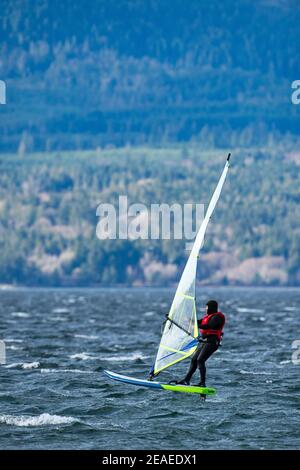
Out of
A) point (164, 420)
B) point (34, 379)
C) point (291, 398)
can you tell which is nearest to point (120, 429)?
point (164, 420)

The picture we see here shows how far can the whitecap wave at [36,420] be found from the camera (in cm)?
3353

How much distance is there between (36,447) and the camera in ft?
99.9

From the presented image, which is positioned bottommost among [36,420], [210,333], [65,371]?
[36,420]

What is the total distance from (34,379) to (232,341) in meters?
21.1

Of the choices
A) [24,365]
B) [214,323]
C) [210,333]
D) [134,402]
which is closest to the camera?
[214,323]

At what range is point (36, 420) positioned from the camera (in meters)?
33.8

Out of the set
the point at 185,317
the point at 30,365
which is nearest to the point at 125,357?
the point at 30,365

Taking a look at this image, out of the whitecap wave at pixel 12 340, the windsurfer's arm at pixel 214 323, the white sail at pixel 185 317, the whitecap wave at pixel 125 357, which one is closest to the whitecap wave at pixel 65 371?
the whitecap wave at pixel 125 357

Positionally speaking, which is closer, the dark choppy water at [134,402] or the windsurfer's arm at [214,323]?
the dark choppy water at [134,402]

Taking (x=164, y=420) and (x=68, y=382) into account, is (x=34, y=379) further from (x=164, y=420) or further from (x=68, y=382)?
(x=164, y=420)

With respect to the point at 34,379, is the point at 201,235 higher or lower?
higher

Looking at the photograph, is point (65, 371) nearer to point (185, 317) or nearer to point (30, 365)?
point (30, 365)

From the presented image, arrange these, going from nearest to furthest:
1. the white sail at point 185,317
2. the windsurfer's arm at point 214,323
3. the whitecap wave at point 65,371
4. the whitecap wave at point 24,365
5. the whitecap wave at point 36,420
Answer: the whitecap wave at point 36,420 → the white sail at point 185,317 → the windsurfer's arm at point 214,323 → the whitecap wave at point 65,371 → the whitecap wave at point 24,365

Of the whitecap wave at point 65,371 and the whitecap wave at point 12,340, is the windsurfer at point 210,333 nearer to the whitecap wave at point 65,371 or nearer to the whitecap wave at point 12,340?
the whitecap wave at point 65,371
